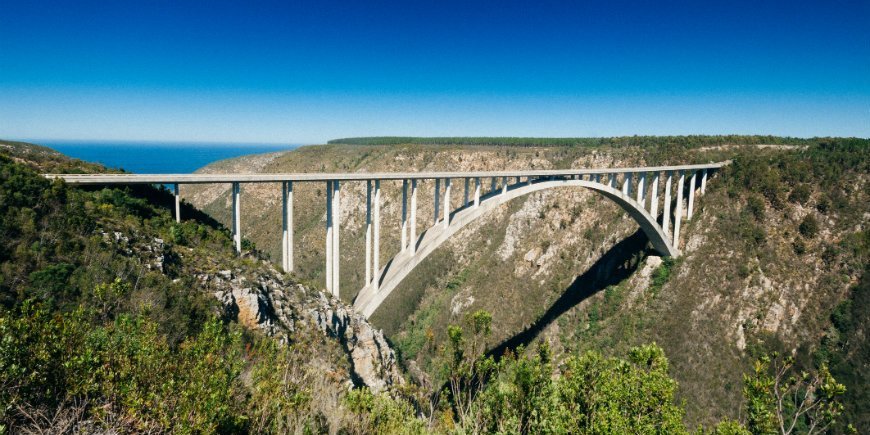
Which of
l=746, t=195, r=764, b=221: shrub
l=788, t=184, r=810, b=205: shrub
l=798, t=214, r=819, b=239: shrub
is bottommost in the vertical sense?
l=798, t=214, r=819, b=239: shrub

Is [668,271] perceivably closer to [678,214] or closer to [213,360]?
[678,214]

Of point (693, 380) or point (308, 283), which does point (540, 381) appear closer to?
point (308, 283)

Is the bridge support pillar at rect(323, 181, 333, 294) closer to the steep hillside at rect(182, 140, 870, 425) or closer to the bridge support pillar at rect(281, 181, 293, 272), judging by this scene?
the bridge support pillar at rect(281, 181, 293, 272)

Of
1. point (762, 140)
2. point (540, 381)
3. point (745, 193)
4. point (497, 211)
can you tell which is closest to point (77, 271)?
point (540, 381)

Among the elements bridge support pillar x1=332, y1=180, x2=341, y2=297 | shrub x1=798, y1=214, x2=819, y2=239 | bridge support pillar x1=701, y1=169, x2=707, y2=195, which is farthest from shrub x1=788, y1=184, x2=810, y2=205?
bridge support pillar x1=332, y1=180, x2=341, y2=297

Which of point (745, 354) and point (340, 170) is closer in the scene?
point (745, 354)

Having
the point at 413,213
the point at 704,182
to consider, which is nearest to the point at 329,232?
the point at 413,213
